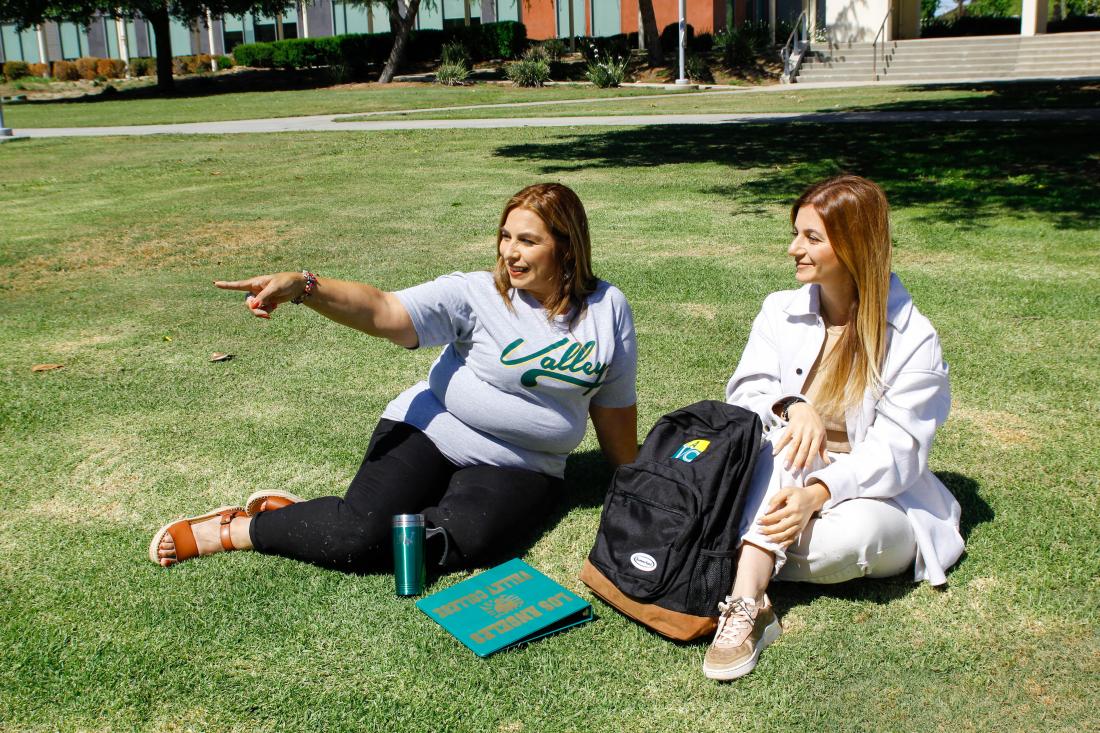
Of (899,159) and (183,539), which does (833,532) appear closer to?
(183,539)

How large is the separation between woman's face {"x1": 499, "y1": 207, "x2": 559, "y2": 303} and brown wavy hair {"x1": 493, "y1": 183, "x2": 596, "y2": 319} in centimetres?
2

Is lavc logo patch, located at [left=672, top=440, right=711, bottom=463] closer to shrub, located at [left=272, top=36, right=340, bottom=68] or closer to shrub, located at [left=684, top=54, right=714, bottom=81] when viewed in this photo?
shrub, located at [left=684, top=54, right=714, bottom=81]

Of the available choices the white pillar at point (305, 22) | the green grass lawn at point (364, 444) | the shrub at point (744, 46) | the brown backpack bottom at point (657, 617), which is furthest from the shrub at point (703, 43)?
the brown backpack bottom at point (657, 617)

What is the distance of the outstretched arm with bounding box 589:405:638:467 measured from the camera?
379 centimetres

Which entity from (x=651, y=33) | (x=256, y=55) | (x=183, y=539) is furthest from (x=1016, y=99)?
(x=256, y=55)

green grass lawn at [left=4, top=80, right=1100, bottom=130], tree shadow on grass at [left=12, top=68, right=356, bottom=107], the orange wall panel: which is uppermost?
the orange wall panel

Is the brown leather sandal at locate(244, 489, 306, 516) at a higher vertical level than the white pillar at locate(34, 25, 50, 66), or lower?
lower

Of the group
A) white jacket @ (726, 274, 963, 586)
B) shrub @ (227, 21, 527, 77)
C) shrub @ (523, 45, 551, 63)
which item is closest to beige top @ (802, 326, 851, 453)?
white jacket @ (726, 274, 963, 586)

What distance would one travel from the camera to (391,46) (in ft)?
147

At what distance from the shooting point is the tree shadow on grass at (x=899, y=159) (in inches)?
385

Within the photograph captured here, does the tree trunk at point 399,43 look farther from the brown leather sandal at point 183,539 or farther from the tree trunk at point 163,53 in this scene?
the brown leather sandal at point 183,539

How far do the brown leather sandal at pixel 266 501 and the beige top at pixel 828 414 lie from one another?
1939mm

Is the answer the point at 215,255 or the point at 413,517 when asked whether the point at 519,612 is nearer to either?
the point at 413,517

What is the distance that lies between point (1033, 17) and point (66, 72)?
150ft
